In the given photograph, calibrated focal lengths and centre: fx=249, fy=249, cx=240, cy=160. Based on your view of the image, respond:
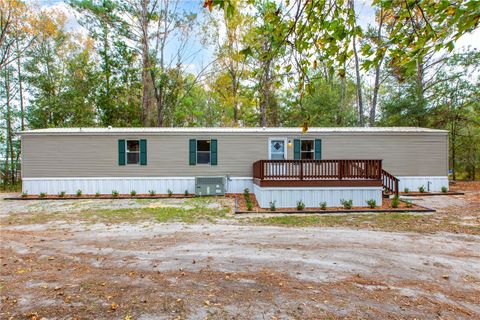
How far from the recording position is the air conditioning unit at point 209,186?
11375 mm

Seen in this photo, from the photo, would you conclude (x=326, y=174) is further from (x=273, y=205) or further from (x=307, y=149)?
(x=307, y=149)

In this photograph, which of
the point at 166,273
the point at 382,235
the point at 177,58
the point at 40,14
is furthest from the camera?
the point at 177,58

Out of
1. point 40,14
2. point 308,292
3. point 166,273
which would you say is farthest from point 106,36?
point 308,292

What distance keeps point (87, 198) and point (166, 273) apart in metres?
9.40

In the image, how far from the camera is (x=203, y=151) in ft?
39.4

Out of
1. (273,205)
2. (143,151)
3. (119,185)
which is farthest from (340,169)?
(119,185)

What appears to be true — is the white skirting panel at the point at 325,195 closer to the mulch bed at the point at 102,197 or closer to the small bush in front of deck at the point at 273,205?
the small bush in front of deck at the point at 273,205

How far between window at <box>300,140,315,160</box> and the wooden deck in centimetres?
298

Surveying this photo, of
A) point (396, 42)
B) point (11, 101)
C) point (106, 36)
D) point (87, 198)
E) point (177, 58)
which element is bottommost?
point (87, 198)

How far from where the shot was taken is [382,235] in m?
5.47

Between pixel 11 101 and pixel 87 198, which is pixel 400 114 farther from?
pixel 11 101

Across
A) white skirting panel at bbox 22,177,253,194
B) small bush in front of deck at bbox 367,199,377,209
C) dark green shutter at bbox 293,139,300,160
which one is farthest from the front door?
small bush in front of deck at bbox 367,199,377,209

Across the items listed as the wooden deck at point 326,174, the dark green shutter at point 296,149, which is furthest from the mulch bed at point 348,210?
the dark green shutter at point 296,149

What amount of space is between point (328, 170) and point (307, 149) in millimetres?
3386
